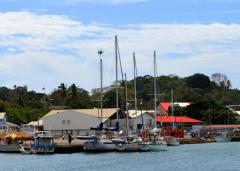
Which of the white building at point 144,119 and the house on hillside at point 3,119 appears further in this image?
the house on hillside at point 3,119

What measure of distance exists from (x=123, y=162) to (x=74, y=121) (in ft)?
195

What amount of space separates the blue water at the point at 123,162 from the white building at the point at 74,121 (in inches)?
1591

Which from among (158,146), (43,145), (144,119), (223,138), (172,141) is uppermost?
(144,119)

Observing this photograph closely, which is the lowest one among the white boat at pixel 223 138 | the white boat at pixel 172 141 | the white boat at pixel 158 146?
the white boat at pixel 158 146

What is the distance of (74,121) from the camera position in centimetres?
13725

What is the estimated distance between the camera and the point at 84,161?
Result: 81000 millimetres

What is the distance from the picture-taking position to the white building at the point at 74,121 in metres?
135

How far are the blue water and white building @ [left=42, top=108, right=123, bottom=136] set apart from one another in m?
40.4

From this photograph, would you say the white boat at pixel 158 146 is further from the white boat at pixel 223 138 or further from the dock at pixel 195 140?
the white boat at pixel 223 138

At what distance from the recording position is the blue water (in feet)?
237

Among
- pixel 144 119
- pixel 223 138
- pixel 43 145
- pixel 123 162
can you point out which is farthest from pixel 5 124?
pixel 123 162

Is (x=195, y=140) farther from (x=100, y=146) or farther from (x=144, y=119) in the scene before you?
(x=100, y=146)

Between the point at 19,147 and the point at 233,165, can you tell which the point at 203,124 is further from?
the point at 233,165

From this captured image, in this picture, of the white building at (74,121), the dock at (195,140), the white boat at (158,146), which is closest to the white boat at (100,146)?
the white boat at (158,146)
